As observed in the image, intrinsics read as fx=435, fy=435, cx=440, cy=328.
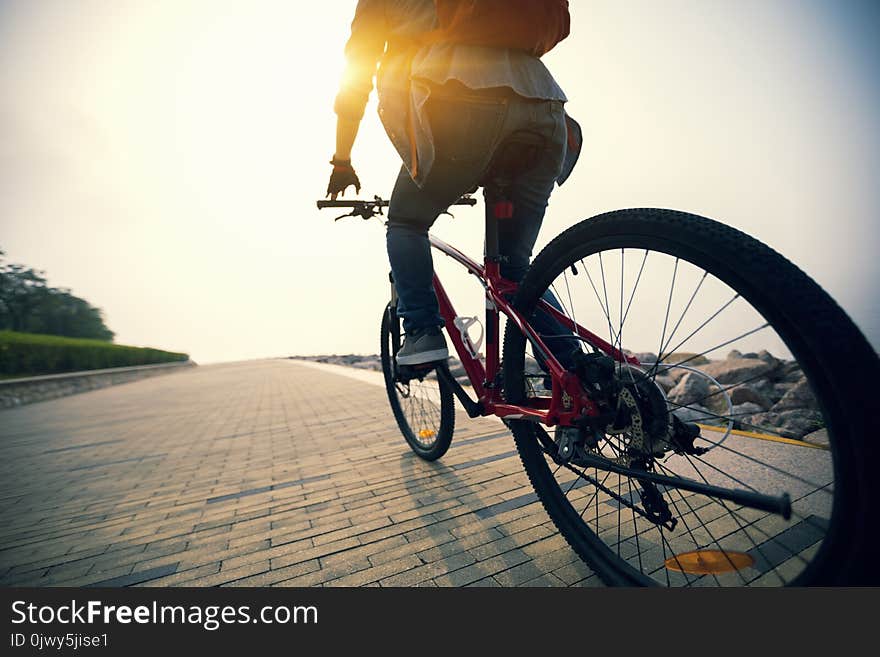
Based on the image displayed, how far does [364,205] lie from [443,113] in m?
1.36

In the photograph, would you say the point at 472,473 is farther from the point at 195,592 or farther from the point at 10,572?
the point at 10,572

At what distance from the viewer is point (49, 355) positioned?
13938 mm

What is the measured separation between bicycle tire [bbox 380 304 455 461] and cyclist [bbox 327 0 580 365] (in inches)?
25.9

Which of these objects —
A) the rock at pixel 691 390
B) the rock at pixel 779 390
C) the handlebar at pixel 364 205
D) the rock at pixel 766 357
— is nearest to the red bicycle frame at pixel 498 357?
the handlebar at pixel 364 205

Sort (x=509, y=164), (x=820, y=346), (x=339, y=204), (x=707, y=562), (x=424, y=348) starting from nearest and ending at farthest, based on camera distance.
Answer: (x=820, y=346) < (x=707, y=562) < (x=509, y=164) < (x=424, y=348) < (x=339, y=204)

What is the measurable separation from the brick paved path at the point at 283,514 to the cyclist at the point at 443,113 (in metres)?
0.74

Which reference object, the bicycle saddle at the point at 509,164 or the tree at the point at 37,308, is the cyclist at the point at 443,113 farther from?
the tree at the point at 37,308

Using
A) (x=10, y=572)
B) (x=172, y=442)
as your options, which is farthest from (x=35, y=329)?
(x=10, y=572)

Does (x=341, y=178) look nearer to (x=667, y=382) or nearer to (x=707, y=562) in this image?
(x=707, y=562)

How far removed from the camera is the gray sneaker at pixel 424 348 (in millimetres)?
2014

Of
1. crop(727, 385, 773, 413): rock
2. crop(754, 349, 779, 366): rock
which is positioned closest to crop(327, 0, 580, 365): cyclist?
crop(727, 385, 773, 413): rock

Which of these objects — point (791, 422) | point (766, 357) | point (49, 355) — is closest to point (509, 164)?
point (791, 422)

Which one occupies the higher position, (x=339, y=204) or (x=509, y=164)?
(x=339, y=204)

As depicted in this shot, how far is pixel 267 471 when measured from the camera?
9.34 feet
